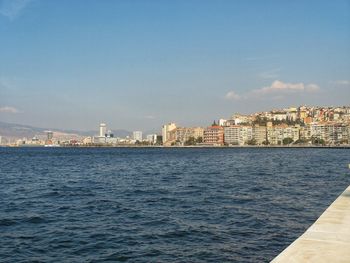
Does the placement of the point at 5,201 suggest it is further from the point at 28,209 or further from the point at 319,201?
the point at 319,201

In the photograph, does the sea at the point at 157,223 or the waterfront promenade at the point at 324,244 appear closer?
the waterfront promenade at the point at 324,244

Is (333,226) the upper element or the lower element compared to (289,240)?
upper

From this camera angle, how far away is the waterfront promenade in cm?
865

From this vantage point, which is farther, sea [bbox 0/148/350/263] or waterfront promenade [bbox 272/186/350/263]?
sea [bbox 0/148/350/263]

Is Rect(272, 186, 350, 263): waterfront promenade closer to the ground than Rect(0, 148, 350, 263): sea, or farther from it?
farther from it

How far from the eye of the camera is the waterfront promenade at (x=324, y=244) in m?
8.65

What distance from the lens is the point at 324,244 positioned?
9852 millimetres

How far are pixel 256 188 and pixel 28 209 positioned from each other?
55.2 ft

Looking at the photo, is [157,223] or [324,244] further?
[157,223]

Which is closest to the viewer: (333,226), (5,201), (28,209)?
(333,226)

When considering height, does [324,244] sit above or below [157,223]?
above

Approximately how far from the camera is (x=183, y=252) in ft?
46.8

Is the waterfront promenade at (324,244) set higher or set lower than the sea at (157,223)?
higher

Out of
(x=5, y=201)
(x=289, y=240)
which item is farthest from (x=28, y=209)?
(x=289, y=240)
